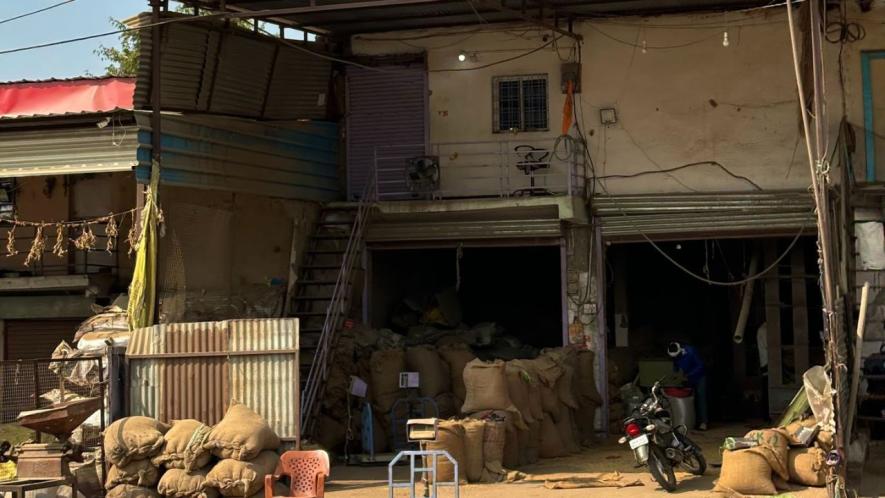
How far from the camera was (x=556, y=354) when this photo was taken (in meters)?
19.4

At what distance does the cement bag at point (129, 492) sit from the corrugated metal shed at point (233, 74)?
6125 millimetres

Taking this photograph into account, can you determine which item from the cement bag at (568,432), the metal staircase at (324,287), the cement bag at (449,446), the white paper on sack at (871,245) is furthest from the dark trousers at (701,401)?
the cement bag at (449,446)

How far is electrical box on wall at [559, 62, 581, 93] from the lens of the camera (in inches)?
833

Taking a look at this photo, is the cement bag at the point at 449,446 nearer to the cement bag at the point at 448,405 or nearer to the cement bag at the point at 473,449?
the cement bag at the point at 473,449

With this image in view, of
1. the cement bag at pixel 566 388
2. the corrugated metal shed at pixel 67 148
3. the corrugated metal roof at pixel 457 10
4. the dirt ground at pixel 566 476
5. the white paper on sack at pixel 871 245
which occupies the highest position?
the corrugated metal roof at pixel 457 10

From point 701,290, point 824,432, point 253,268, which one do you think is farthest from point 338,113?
point 824,432

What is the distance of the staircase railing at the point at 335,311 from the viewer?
696 inches

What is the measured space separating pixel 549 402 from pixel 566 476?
89.6 inches

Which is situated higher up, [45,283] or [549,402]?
[45,283]

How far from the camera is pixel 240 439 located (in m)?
14.2

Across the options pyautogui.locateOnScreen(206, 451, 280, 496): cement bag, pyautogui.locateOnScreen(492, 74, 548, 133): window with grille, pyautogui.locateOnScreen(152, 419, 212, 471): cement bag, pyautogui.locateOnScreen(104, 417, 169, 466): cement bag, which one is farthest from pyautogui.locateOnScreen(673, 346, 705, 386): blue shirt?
pyautogui.locateOnScreen(104, 417, 169, 466): cement bag

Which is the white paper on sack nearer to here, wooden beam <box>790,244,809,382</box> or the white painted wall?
the white painted wall

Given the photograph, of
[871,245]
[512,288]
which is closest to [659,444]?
[871,245]

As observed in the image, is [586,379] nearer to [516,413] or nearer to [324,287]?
[516,413]
